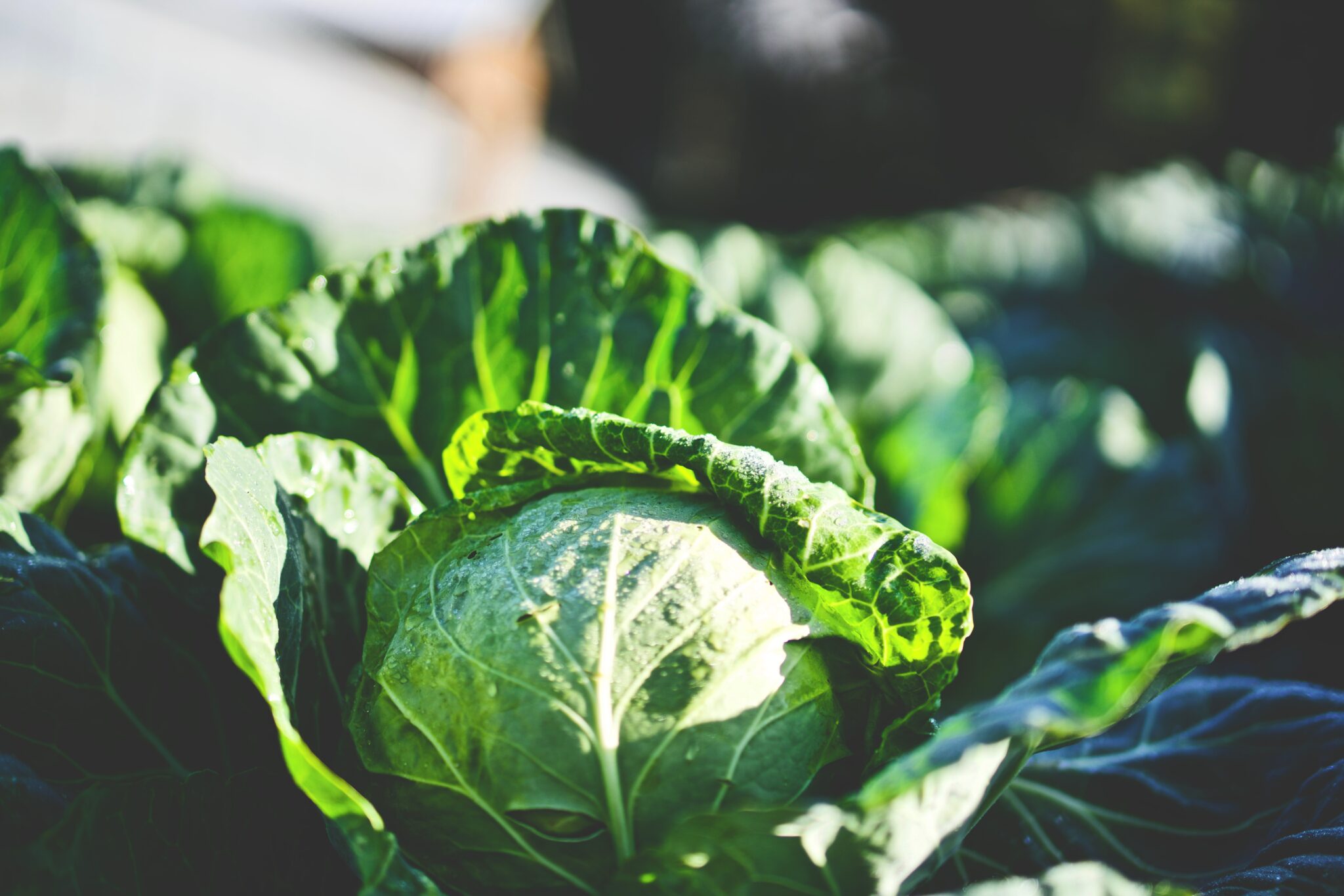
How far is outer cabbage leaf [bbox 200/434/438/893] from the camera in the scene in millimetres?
652

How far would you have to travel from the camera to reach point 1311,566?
75 cm

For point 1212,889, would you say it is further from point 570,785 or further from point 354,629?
point 354,629

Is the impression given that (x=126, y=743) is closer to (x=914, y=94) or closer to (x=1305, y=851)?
(x=1305, y=851)

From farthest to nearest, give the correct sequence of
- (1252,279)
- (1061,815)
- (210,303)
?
(1252,279), (210,303), (1061,815)

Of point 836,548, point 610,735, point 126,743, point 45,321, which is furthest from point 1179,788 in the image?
point 45,321

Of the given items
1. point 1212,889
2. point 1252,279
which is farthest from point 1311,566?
point 1252,279

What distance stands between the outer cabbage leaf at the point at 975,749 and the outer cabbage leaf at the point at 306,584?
0.66 feet

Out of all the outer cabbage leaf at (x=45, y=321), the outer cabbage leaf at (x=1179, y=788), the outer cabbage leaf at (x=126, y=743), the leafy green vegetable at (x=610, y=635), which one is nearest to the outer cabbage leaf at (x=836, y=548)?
the leafy green vegetable at (x=610, y=635)

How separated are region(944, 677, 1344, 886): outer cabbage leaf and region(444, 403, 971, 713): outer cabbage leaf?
1.01 ft

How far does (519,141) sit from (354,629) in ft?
23.1

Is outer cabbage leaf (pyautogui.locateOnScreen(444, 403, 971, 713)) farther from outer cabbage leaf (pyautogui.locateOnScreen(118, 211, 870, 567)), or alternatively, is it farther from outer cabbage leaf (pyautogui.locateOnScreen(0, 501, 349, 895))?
outer cabbage leaf (pyautogui.locateOnScreen(0, 501, 349, 895))

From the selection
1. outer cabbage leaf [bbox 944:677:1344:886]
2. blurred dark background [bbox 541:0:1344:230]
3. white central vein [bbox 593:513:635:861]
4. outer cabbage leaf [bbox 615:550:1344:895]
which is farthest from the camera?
blurred dark background [bbox 541:0:1344:230]

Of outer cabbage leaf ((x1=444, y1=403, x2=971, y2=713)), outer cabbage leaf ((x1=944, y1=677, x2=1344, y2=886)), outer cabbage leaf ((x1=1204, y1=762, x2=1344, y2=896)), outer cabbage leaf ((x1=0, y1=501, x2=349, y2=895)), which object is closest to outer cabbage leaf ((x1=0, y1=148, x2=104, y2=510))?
outer cabbage leaf ((x1=0, y1=501, x2=349, y2=895))

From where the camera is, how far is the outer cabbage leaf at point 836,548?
0.78 meters
